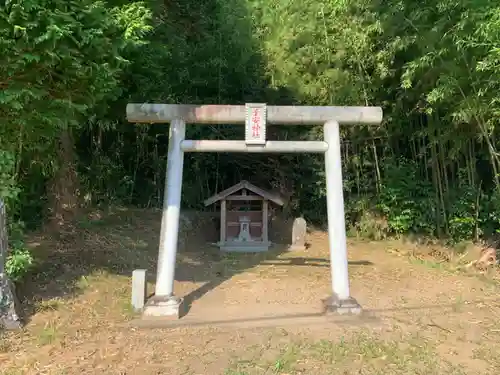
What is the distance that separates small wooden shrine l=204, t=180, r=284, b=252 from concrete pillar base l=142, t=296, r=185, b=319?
12.7 ft

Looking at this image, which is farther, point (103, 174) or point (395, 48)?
point (103, 174)

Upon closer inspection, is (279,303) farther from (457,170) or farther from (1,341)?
(457,170)

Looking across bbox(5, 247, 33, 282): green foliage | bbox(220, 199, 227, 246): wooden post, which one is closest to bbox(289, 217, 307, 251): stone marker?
bbox(220, 199, 227, 246): wooden post

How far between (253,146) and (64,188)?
4.13 m

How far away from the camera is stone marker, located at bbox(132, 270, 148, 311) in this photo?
486 cm

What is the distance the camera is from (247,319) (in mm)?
4754

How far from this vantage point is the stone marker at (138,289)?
4855mm

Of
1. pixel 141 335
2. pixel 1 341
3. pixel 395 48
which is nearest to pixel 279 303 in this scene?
pixel 141 335

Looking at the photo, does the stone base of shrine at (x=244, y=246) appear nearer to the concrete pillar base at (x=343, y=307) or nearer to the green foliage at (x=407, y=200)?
the green foliage at (x=407, y=200)

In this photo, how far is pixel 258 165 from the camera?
10398 mm

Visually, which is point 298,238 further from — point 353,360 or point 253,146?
point 353,360

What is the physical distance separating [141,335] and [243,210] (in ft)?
16.3

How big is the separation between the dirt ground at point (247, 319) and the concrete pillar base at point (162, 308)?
0.20 m

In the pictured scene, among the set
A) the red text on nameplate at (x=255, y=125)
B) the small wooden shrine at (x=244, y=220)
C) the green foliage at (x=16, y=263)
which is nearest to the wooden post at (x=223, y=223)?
the small wooden shrine at (x=244, y=220)
